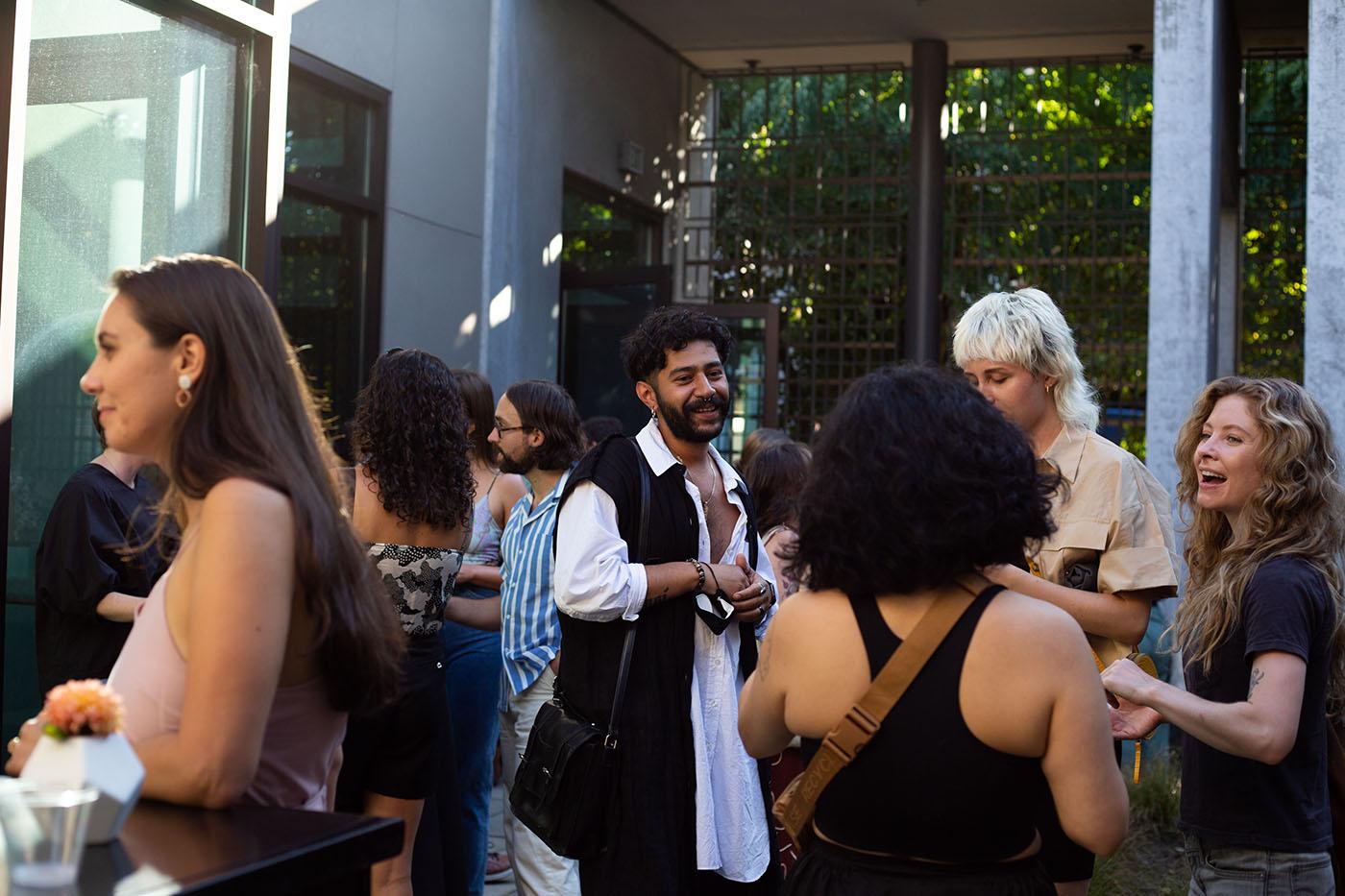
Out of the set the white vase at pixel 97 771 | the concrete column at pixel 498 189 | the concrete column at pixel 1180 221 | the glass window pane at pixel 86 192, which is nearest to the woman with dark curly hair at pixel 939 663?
the white vase at pixel 97 771

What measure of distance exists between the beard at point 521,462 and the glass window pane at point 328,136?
3.45 m

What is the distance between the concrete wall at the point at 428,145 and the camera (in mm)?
8898

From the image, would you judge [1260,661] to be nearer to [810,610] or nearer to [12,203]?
[810,610]

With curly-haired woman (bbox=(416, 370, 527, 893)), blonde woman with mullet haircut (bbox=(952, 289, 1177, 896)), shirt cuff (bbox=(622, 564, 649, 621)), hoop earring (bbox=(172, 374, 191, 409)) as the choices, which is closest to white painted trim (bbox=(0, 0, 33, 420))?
curly-haired woman (bbox=(416, 370, 527, 893))

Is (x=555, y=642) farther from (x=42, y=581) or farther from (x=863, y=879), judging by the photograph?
(x=863, y=879)

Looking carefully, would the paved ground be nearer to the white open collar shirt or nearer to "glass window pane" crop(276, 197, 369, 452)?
the white open collar shirt

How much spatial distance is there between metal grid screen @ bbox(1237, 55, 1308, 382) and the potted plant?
495 inches

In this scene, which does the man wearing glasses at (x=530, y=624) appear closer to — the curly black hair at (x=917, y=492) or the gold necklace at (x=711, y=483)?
the gold necklace at (x=711, y=483)

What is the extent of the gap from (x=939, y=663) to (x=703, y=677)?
1.80 meters

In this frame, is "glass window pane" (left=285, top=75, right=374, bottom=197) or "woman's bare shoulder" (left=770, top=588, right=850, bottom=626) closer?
"woman's bare shoulder" (left=770, top=588, right=850, bottom=626)

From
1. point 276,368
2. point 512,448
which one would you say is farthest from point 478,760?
point 276,368

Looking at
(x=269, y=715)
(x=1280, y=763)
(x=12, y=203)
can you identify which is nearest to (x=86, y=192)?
(x=12, y=203)

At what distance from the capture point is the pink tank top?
2.13m

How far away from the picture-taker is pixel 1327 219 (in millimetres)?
7781
